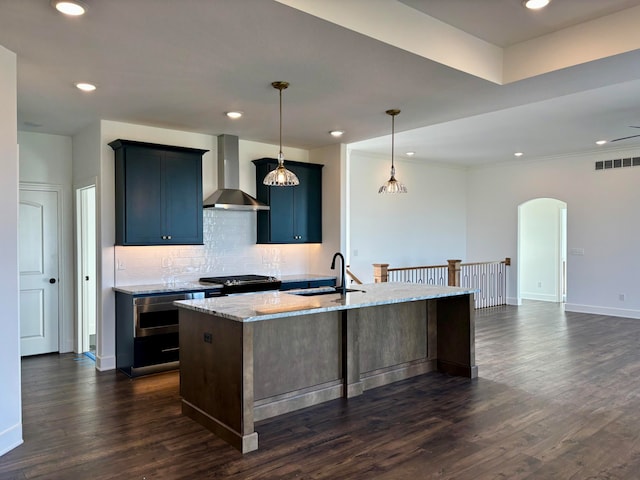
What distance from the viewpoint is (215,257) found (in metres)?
6.05

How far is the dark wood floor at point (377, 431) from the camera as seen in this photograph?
2.82m

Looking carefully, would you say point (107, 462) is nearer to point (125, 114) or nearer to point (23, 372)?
point (23, 372)

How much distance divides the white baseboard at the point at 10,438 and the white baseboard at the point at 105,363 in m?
1.86

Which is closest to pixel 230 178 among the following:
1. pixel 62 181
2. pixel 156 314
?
pixel 156 314

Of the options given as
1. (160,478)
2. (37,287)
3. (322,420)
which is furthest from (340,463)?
(37,287)

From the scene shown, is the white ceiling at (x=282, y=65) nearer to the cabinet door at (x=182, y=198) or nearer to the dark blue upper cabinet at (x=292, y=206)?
the cabinet door at (x=182, y=198)

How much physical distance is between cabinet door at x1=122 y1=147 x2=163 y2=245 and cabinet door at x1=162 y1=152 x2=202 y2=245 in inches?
3.4

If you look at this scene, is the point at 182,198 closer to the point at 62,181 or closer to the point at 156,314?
the point at 156,314

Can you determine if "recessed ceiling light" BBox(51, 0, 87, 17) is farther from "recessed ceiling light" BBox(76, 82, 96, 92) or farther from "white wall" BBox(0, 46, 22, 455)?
"recessed ceiling light" BBox(76, 82, 96, 92)

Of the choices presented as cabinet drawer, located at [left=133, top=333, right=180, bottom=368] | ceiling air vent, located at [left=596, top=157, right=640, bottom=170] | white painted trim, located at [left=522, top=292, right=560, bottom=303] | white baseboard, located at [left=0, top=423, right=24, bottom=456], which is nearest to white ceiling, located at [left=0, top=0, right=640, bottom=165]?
cabinet drawer, located at [left=133, top=333, right=180, bottom=368]

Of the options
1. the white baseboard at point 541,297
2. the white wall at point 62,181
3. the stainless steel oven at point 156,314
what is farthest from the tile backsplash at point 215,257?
the white baseboard at point 541,297

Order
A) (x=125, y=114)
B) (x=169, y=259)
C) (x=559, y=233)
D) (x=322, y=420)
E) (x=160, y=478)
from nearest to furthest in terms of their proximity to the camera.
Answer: (x=160, y=478), (x=322, y=420), (x=125, y=114), (x=169, y=259), (x=559, y=233)

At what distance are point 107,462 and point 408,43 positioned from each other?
134 inches

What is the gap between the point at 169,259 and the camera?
18.6ft
